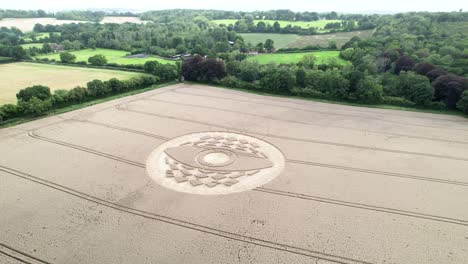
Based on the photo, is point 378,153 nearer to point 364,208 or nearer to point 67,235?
point 364,208

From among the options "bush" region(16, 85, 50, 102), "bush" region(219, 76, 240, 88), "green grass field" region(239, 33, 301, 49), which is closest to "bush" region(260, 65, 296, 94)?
"bush" region(219, 76, 240, 88)

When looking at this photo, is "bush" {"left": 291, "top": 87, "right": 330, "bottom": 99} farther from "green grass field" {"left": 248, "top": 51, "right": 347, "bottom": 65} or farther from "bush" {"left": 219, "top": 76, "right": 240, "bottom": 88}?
"green grass field" {"left": 248, "top": 51, "right": 347, "bottom": 65}

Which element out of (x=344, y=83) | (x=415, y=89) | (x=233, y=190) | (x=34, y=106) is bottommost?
(x=233, y=190)

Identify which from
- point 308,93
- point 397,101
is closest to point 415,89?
point 397,101

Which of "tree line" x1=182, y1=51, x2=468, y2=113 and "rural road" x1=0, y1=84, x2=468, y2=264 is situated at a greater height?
"tree line" x1=182, y1=51, x2=468, y2=113

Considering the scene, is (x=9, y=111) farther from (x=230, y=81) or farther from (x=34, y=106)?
(x=230, y=81)

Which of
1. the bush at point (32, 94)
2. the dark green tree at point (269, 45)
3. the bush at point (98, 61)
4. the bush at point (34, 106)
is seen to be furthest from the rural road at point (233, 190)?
the dark green tree at point (269, 45)

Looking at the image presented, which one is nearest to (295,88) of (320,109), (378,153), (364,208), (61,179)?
(320,109)
